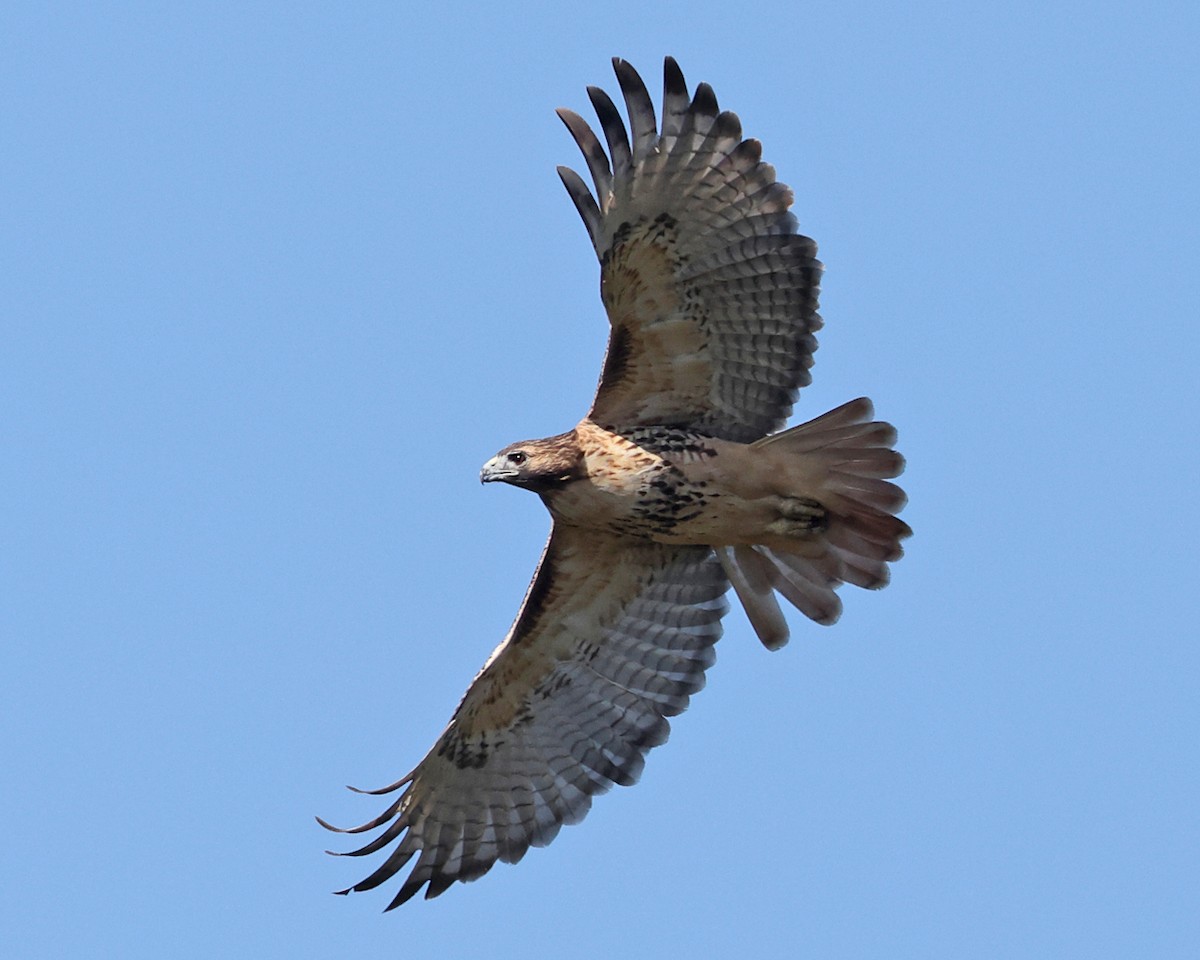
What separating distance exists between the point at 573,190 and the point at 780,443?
1.89 meters

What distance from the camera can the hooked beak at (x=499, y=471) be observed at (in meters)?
12.3

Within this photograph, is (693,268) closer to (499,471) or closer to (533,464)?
(533,464)

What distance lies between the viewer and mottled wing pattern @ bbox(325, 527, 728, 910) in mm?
13523

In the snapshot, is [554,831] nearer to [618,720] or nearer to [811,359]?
[618,720]

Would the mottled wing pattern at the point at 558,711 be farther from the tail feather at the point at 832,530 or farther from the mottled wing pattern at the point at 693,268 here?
the mottled wing pattern at the point at 693,268

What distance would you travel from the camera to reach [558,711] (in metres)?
13.8

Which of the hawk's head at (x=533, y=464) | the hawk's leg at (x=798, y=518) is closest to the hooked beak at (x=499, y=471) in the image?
the hawk's head at (x=533, y=464)

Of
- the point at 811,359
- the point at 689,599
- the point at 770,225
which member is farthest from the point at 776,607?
the point at 770,225

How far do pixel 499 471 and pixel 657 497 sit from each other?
36.4 inches

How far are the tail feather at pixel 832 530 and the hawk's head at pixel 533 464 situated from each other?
115 centimetres

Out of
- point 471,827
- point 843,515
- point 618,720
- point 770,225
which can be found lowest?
point 471,827

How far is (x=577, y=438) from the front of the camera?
12.5 metres

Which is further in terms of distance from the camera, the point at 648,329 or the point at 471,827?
the point at 471,827

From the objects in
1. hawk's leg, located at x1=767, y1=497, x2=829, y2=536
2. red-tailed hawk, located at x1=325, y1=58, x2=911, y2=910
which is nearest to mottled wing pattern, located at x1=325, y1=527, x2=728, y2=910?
red-tailed hawk, located at x1=325, y1=58, x2=911, y2=910
